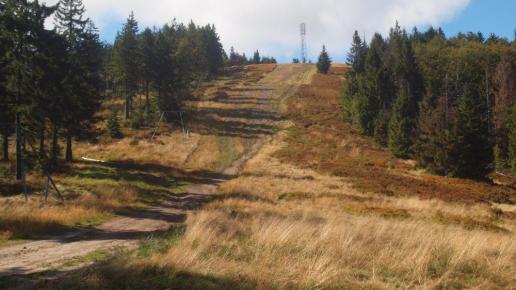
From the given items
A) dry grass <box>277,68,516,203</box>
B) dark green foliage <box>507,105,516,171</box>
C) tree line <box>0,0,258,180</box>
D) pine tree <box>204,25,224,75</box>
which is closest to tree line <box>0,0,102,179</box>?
tree line <box>0,0,258,180</box>

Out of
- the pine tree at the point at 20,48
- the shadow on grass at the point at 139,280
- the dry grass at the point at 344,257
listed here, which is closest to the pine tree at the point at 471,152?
the dry grass at the point at 344,257

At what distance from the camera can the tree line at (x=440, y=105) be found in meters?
39.7

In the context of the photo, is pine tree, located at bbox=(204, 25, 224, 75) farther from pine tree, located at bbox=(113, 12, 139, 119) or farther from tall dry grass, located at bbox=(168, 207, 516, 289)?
tall dry grass, located at bbox=(168, 207, 516, 289)

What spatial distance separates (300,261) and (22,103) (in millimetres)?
27619

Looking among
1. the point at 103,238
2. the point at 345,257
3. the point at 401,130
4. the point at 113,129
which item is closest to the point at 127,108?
the point at 113,129

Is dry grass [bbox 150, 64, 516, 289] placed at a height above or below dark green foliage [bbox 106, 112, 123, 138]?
below

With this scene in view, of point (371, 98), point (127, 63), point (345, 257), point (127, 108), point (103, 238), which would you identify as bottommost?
point (103, 238)

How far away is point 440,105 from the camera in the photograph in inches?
1992

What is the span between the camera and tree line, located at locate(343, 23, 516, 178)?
39688mm

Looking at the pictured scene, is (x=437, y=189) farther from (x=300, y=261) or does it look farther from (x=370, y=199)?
(x=300, y=261)

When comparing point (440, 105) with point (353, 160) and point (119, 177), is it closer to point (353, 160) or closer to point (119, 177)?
point (353, 160)

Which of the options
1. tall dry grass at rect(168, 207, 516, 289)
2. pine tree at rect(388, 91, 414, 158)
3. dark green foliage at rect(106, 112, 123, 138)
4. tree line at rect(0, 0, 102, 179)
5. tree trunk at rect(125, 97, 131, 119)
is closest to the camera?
tall dry grass at rect(168, 207, 516, 289)

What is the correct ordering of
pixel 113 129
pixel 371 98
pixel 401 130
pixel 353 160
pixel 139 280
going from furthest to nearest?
pixel 371 98 → pixel 113 129 → pixel 401 130 → pixel 353 160 → pixel 139 280

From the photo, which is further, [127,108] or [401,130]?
[127,108]
